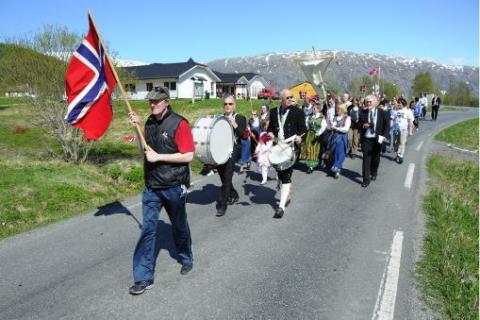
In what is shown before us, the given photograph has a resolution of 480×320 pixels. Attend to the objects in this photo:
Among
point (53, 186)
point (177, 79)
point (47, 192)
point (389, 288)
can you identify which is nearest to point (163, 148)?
point (389, 288)

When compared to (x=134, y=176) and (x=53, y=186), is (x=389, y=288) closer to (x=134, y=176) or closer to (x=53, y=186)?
(x=53, y=186)

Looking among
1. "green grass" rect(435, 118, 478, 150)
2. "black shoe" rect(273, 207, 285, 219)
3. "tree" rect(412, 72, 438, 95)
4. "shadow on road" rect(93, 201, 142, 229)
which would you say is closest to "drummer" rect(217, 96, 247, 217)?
"black shoe" rect(273, 207, 285, 219)

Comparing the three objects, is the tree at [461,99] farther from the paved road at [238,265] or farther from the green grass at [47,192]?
the green grass at [47,192]

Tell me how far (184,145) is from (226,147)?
280cm

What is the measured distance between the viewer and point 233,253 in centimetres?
565

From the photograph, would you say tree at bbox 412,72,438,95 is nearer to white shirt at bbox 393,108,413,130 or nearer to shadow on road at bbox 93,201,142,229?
white shirt at bbox 393,108,413,130

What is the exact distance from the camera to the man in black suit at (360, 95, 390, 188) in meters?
10.3

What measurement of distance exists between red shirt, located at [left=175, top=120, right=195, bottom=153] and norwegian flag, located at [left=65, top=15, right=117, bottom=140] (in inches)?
47.7

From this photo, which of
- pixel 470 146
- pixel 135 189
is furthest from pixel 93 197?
pixel 470 146

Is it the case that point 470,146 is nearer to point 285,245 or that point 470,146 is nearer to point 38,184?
point 285,245

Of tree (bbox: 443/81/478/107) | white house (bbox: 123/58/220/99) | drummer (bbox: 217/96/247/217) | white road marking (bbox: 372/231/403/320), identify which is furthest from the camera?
tree (bbox: 443/81/478/107)

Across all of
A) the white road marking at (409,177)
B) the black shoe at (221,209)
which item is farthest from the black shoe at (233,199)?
the white road marking at (409,177)

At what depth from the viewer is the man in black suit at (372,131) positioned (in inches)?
406

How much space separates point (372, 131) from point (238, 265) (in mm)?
6367
